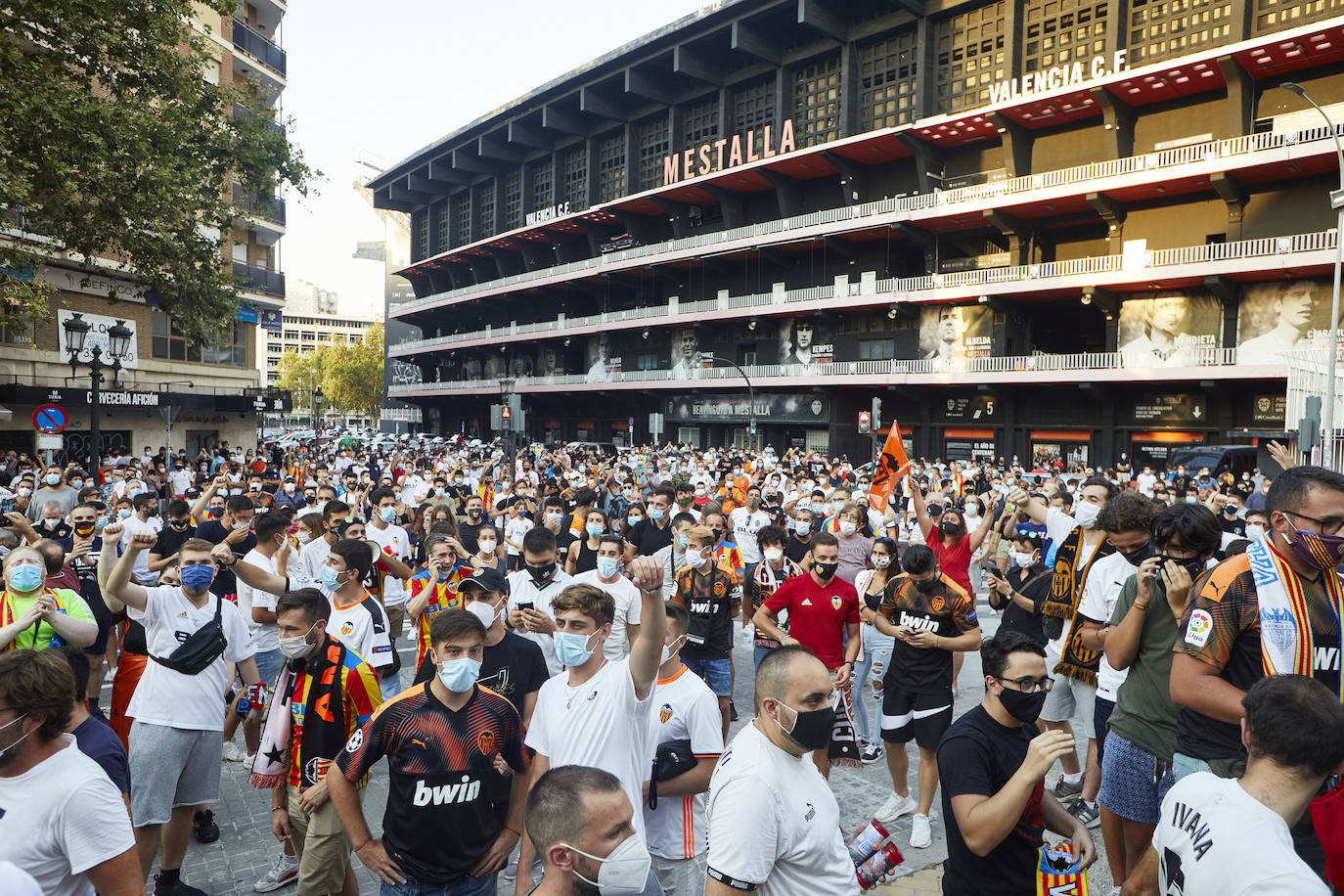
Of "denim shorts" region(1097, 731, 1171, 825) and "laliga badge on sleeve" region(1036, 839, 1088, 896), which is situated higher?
"laliga badge on sleeve" region(1036, 839, 1088, 896)

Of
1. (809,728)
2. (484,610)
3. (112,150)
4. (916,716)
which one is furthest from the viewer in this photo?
(112,150)

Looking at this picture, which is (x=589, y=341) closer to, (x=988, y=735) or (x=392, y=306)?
(x=392, y=306)

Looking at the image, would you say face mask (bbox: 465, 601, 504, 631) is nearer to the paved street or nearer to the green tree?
the paved street

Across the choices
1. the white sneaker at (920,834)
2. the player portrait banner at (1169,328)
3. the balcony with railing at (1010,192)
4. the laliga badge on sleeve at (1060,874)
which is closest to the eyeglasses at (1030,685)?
the laliga badge on sleeve at (1060,874)

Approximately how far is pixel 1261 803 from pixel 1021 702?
0.89 meters

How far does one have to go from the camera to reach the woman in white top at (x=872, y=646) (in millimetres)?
6668

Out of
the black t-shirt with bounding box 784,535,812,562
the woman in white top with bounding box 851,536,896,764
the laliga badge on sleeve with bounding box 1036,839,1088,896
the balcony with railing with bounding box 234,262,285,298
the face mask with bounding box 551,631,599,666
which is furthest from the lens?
the balcony with railing with bounding box 234,262,285,298

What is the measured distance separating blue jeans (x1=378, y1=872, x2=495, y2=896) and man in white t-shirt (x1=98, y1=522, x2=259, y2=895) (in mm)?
1993

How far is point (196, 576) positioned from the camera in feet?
16.3

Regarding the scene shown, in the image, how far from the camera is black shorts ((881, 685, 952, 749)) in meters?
5.68

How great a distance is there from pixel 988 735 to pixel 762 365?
38697mm

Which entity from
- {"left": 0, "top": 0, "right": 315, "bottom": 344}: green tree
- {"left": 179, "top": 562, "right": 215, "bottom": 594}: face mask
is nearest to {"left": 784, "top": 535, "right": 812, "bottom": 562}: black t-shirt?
{"left": 179, "top": 562, "right": 215, "bottom": 594}: face mask

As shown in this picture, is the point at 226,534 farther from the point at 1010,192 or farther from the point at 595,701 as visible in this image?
the point at 1010,192

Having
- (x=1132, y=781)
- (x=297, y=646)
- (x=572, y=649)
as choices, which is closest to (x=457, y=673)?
(x=572, y=649)
